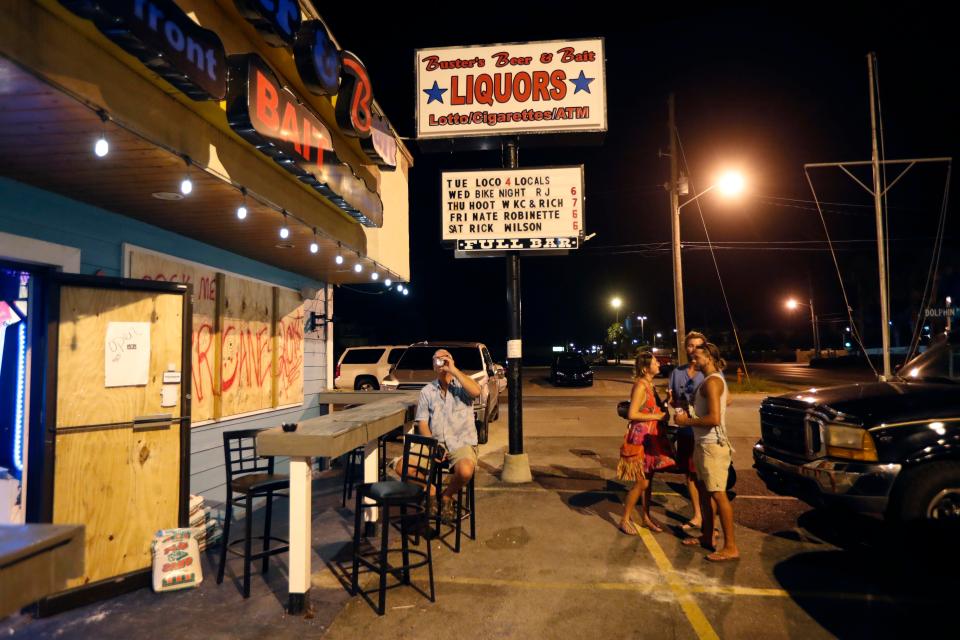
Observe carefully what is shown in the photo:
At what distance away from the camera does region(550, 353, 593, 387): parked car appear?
84.3 ft

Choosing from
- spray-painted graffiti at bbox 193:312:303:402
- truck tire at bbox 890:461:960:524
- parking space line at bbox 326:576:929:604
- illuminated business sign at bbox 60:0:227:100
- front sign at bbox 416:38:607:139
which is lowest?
parking space line at bbox 326:576:929:604

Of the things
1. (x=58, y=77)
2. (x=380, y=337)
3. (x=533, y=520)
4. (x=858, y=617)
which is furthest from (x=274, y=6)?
(x=380, y=337)

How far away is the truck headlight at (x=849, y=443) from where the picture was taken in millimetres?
4734

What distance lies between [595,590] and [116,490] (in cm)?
393

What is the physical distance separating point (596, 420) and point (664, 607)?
10.6m

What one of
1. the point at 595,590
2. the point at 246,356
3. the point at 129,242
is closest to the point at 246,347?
the point at 246,356

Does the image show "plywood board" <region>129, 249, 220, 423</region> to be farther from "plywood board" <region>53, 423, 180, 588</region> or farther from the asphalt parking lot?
the asphalt parking lot

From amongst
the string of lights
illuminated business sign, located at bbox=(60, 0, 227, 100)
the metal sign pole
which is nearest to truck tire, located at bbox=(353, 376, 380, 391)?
the string of lights

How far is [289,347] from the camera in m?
7.98

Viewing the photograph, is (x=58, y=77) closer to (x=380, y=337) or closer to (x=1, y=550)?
(x=1, y=550)

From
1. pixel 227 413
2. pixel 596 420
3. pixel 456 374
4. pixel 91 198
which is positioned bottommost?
pixel 596 420

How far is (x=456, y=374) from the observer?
5371 millimetres

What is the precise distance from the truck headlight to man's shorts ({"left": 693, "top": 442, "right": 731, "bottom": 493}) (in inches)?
38.5

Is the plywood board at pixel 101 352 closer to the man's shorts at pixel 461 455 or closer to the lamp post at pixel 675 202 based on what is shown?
the man's shorts at pixel 461 455
